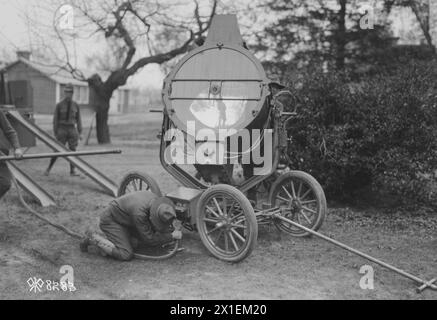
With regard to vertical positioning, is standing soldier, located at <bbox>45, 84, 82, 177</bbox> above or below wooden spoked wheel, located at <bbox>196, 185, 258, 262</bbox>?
above

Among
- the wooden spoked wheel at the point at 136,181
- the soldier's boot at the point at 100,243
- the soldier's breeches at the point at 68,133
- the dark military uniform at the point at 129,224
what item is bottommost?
the soldier's boot at the point at 100,243

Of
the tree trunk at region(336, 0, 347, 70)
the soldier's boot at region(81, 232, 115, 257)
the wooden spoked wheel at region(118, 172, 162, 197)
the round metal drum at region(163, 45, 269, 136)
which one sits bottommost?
the soldier's boot at region(81, 232, 115, 257)

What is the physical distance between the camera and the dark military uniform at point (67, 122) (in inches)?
408

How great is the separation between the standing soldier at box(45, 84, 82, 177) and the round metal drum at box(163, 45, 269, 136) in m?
4.77

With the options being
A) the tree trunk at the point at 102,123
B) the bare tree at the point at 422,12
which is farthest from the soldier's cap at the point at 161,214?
the tree trunk at the point at 102,123

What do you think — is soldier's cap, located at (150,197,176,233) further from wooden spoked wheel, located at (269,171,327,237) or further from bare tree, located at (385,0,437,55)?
bare tree, located at (385,0,437,55)

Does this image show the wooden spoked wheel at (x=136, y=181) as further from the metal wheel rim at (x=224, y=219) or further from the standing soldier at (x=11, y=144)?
the standing soldier at (x=11, y=144)

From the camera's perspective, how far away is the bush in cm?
745

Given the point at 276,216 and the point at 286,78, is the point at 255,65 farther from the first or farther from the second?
the point at 286,78

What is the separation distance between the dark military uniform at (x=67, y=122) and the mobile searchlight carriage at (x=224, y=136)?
4.61m

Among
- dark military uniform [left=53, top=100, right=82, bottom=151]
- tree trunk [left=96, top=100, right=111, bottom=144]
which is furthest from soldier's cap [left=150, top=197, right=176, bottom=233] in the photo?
tree trunk [left=96, top=100, right=111, bottom=144]

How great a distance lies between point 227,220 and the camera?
212 inches
